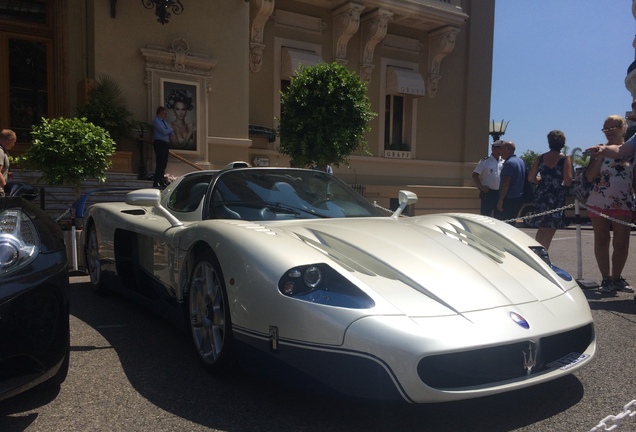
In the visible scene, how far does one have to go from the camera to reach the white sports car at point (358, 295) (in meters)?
2.22

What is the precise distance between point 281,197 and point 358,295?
4.71 ft

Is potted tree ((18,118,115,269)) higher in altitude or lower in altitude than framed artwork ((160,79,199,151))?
lower

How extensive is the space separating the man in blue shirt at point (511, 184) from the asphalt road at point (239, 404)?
3636mm

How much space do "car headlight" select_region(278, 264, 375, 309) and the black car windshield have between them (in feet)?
3.40

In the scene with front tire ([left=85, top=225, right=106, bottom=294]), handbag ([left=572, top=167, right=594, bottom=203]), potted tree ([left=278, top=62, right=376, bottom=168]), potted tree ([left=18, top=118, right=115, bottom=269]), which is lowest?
front tire ([left=85, top=225, right=106, bottom=294])

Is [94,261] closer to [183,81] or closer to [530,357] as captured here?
[530,357]

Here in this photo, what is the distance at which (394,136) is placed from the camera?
16859 millimetres

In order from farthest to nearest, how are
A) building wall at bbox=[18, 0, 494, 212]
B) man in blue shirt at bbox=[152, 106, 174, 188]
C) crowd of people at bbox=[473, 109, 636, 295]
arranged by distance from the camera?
building wall at bbox=[18, 0, 494, 212] < man in blue shirt at bbox=[152, 106, 174, 188] < crowd of people at bbox=[473, 109, 636, 295]

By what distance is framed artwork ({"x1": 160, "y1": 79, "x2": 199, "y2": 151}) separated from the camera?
1131 cm

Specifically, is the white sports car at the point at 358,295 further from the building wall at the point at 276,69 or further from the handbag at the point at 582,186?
the building wall at the point at 276,69

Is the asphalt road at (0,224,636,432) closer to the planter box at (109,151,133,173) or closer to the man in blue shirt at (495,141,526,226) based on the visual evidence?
the man in blue shirt at (495,141,526,226)

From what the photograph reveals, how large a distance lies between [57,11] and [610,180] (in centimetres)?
1067

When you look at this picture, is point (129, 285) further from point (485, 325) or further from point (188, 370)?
point (485, 325)

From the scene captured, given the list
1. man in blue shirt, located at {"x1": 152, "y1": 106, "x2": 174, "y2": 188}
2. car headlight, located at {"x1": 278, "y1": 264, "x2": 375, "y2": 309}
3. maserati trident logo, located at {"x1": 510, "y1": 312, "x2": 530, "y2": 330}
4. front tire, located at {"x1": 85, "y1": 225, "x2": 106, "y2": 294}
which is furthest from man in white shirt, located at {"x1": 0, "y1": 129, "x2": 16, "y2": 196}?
maserati trident logo, located at {"x1": 510, "y1": 312, "x2": 530, "y2": 330}
